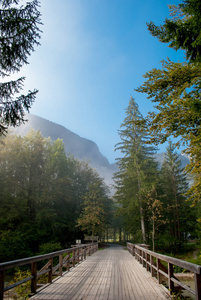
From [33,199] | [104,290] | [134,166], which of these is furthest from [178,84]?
[33,199]

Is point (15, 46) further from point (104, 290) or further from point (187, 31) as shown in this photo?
point (104, 290)

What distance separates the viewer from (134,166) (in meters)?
20.4

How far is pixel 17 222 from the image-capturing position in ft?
74.8

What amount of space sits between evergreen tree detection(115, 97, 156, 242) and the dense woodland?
0.35ft

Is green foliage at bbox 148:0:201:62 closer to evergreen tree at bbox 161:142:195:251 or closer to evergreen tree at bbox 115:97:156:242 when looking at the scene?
evergreen tree at bbox 115:97:156:242

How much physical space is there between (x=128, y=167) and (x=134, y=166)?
63cm

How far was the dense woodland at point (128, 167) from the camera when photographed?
5.76 meters

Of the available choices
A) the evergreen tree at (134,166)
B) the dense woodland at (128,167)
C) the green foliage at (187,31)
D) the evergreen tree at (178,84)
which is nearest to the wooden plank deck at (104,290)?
the dense woodland at (128,167)

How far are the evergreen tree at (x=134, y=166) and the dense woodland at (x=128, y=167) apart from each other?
0.35 ft

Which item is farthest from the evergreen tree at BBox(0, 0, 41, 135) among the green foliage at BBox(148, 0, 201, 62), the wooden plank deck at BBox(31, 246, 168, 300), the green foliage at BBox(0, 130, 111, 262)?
the green foliage at BBox(0, 130, 111, 262)

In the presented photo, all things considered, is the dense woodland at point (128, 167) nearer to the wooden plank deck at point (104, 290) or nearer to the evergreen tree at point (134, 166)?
the evergreen tree at point (134, 166)

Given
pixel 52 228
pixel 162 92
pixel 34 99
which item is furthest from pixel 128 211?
pixel 34 99

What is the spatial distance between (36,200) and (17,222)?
3391 mm

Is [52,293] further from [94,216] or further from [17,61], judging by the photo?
[94,216]
